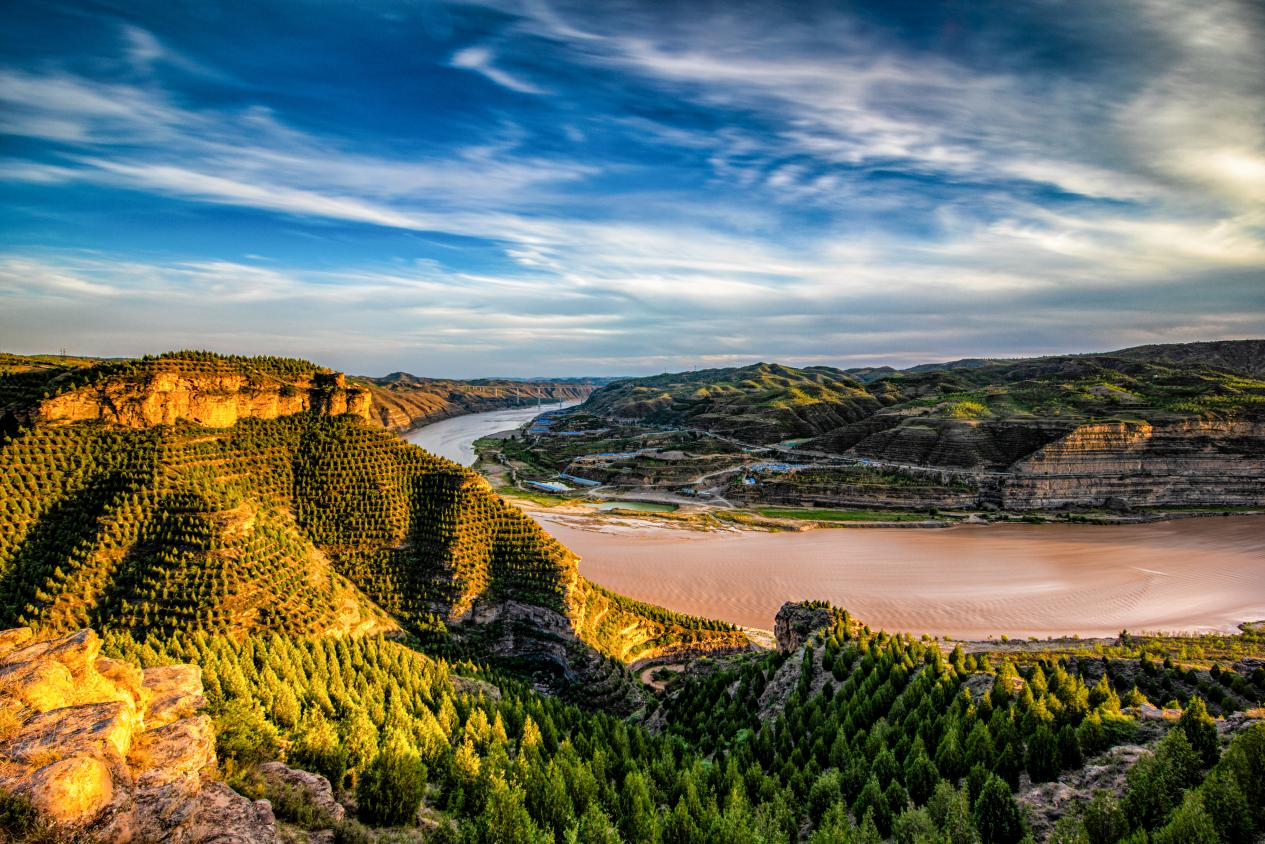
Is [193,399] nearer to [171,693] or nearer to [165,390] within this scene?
[165,390]

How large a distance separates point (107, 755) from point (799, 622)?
3387 centimetres

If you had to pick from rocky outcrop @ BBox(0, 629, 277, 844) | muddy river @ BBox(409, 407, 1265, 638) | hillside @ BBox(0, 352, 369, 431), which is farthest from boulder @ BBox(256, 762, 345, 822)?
muddy river @ BBox(409, 407, 1265, 638)

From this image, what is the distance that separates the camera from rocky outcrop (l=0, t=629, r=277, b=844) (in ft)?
27.6

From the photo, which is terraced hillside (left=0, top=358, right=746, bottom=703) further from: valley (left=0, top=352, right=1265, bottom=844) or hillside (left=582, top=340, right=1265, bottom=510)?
hillside (left=582, top=340, right=1265, bottom=510)

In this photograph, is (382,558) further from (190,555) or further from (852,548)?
(852,548)

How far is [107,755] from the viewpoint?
9.48 meters

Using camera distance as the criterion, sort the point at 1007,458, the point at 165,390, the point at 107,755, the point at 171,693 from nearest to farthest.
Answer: the point at 107,755 → the point at 171,693 → the point at 165,390 → the point at 1007,458

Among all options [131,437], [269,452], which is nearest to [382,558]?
[269,452]

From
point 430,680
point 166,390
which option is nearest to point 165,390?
point 166,390

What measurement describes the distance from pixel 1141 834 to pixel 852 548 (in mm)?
69102

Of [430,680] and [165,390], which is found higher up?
[165,390]

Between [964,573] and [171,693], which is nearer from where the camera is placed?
[171,693]

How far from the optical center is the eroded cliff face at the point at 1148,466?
95.7 m

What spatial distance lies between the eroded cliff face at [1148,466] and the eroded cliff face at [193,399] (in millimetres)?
105148
